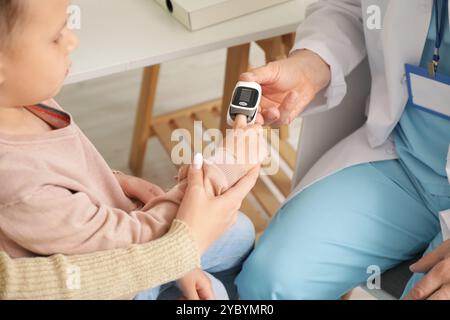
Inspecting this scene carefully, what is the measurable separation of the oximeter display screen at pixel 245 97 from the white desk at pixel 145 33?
0.24 metres

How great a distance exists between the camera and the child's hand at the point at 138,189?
1.15 meters

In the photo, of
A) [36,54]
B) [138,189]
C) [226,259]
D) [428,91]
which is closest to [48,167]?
[36,54]

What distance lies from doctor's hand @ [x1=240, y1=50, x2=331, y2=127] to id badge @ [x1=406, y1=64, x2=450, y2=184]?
17cm

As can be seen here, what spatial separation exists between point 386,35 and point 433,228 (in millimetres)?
379

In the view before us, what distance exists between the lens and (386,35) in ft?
3.94

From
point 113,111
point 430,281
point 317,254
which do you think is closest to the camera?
point 430,281

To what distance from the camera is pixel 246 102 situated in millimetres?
1097

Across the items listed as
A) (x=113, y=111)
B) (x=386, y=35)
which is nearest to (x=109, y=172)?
(x=386, y=35)

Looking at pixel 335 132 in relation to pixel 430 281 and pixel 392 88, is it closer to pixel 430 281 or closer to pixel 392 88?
pixel 392 88

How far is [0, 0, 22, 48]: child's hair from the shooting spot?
81 centimetres

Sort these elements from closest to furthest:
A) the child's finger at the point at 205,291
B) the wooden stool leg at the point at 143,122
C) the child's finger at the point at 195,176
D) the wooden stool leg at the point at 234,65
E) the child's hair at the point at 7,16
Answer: the child's hair at the point at 7,16 < the child's finger at the point at 195,176 < the child's finger at the point at 205,291 < the wooden stool leg at the point at 234,65 < the wooden stool leg at the point at 143,122

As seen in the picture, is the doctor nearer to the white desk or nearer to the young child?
the white desk

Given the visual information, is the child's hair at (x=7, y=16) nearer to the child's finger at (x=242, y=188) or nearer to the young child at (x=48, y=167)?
the young child at (x=48, y=167)

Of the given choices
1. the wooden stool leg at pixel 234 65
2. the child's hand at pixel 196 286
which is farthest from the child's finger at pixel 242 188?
the wooden stool leg at pixel 234 65
